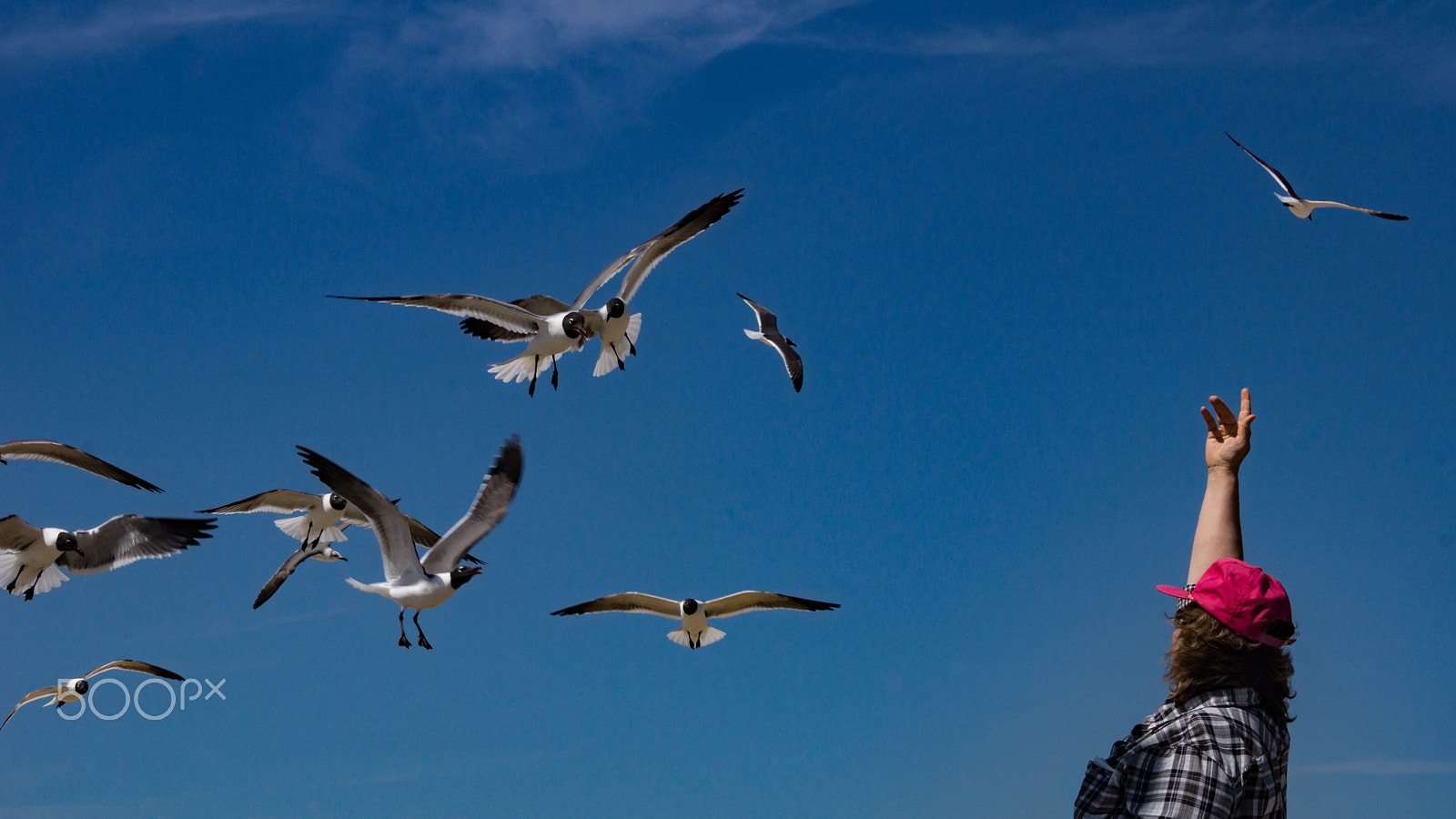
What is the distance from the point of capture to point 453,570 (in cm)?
880

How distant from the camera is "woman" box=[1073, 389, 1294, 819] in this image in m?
2.39

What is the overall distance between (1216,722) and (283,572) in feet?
32.6

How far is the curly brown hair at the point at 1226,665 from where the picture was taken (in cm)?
253

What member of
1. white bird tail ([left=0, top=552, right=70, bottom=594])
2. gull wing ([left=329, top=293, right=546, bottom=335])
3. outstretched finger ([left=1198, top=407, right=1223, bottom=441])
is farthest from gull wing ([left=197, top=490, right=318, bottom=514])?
outstretched finger ([left=1198, top=407, right=1223, bottom=441])

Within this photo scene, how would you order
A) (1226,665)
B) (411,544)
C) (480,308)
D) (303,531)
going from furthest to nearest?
(303,531)
(480,308)
(411,544)
(1226,665)

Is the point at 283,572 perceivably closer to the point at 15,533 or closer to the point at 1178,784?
the point at 15,533

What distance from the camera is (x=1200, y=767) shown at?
94.1 inches

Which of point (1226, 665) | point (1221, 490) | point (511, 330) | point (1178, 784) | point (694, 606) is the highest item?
point (511, 330)

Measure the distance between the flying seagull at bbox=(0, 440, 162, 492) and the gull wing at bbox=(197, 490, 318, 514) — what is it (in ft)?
3.02

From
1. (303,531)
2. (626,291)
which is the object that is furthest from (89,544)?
(626,291)

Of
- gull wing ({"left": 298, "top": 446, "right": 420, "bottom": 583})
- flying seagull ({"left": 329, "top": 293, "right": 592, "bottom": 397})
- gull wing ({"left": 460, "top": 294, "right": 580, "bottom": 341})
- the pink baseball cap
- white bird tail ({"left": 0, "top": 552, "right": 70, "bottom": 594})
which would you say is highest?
gull wing ({"left": 460, "top": 294, "right": 580, "bottom": 341})

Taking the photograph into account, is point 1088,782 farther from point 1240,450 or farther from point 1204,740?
point 1240,450

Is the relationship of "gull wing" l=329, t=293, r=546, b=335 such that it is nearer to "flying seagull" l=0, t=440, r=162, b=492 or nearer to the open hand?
"flying seagull" l=0, t=440, r=162, b=492

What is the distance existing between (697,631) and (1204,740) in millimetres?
12058
